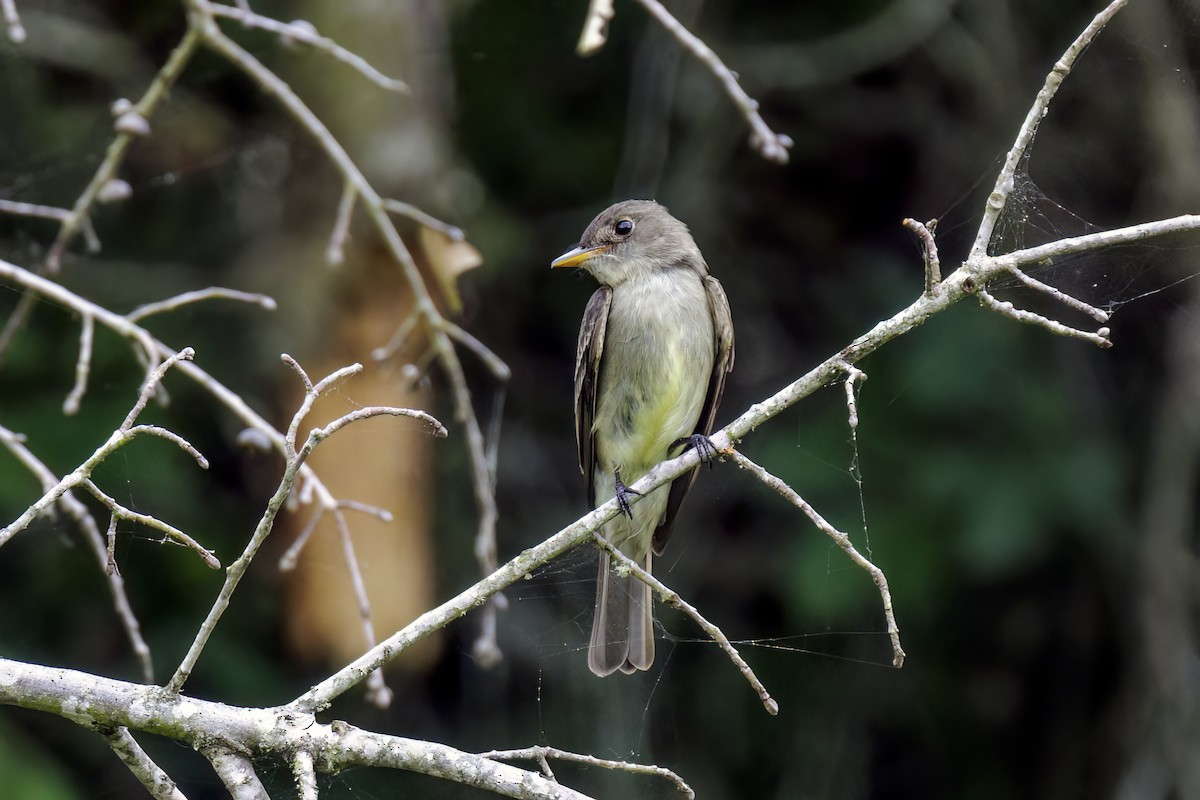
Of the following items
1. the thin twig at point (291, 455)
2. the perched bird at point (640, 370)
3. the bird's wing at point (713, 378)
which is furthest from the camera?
the bird's wing at point (713, 378)

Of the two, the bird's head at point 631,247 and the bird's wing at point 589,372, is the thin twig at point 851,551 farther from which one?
the bird's head at point 631,247

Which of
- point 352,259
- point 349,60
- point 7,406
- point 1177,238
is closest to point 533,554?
point 349,60

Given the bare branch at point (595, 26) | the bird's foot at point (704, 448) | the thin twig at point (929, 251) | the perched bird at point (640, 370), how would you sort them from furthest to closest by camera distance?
the perched bird at point (640, 370) → the bird's foot at point (704, 448) → the bare branch at point (595, 26) → the thin twig at point (929, 251)

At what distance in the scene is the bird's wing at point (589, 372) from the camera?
3.91 m

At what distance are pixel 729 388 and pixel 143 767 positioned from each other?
135 inches

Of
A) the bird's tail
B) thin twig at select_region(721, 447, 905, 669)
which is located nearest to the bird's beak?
the bird's tail

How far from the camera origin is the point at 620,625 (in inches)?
148

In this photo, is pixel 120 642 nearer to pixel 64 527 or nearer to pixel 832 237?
pixel 64 527

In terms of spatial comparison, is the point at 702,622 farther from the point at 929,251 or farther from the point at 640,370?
the point at 640,370

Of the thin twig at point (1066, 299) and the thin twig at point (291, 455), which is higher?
the thin twig at point (1066, 299)

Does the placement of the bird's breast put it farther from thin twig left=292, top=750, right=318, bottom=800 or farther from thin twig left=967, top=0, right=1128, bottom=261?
thin twig left=292, top=750, right=318, bottom=800

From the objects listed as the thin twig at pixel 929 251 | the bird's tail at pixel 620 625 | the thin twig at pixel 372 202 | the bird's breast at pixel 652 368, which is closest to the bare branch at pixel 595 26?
the thin twig at pixel 929 251

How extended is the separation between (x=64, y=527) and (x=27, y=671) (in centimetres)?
192

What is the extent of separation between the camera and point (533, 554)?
2.30 m
